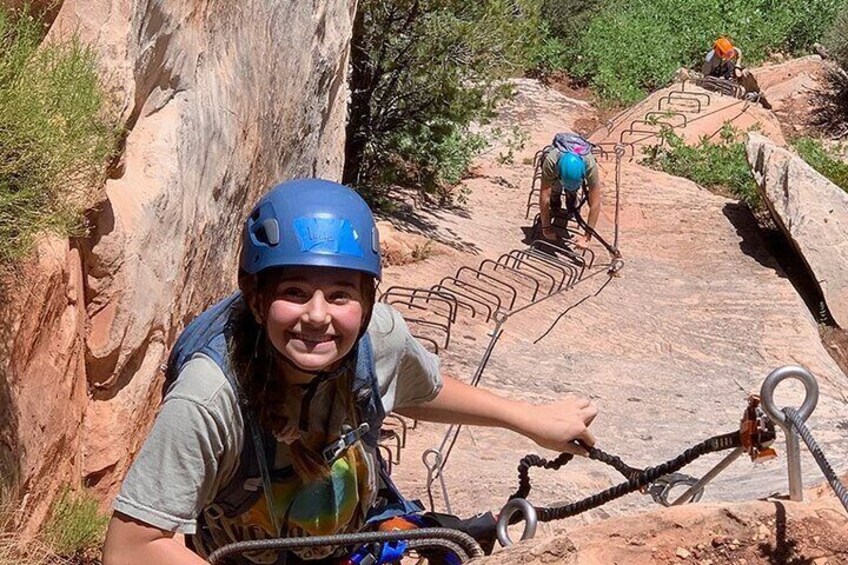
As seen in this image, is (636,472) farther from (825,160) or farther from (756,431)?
(825,160)

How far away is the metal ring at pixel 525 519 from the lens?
2.28 metres

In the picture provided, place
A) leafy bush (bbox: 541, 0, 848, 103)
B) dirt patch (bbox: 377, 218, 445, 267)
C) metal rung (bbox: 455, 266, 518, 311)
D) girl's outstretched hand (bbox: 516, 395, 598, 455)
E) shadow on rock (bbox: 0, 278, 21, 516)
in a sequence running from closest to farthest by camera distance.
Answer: girl's outstretched hand (bbox: 516, 395, 598, 455) → shadow on rock (bbox: 0, 278, 21, 516) → metal rung (bbox: 455, 266, 518, 311) → dirt patch (bbox: 377, 218, 445, 267) → leafy bush (bbox: 541, 0, 848, 103)

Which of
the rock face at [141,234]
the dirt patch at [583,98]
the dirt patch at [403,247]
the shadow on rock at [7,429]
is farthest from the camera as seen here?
the dirt patch at [583,98]

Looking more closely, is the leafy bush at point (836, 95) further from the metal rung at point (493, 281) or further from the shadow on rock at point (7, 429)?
the shadow on rock at point (7, 429)

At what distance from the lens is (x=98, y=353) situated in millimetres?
4691

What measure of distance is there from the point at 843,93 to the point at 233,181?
19.3 meters

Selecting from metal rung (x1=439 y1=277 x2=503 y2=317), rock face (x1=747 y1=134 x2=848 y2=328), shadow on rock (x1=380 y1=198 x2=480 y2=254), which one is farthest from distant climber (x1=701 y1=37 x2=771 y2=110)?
metal rung (x1=439 y1=277 x2=503 y2=317)

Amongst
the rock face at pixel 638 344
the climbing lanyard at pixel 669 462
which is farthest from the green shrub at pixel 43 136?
the rock face at pixel 638 344

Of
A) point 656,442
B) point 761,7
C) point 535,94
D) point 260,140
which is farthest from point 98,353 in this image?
point 761,7

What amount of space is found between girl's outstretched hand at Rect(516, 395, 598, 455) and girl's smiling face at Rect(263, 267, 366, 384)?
26.6 inches

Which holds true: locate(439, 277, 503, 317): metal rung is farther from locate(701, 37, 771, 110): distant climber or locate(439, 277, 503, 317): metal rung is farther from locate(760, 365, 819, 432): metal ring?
locate(701, 37, 771, 110): distant climber

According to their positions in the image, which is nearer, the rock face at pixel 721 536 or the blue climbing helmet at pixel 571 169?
the rock face at pixel 721 536

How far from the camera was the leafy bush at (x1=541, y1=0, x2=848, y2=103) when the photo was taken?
85.4ft

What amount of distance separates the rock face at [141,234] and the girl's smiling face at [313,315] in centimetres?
215
